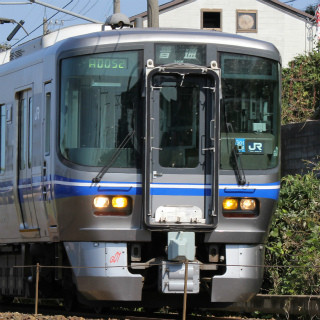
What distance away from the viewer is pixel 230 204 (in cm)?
1075

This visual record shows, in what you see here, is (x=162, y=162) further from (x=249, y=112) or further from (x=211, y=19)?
(x=211, y=19)

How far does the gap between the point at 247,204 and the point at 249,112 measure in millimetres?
1043

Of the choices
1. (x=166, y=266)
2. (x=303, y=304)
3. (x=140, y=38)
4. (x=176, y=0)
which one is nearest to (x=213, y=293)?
(x=166, y=266)

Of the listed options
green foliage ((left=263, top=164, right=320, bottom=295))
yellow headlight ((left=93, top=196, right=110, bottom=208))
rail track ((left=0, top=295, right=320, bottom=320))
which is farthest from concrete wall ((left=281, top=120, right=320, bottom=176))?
yellow headlight ((left=93, top=196, right=110, bottom=208))

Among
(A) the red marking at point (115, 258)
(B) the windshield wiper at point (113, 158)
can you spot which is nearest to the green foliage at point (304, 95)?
(B) the windshield wiper at point (113, 158)

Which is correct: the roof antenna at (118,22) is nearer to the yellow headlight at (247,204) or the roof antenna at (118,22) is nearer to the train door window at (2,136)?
the train door window at (2,136)

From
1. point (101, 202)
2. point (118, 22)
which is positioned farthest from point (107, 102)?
point (118, 22)

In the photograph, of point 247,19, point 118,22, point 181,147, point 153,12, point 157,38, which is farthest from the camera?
point 247,19

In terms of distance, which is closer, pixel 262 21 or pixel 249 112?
pixel 249 112

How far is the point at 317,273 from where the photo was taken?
12.2m

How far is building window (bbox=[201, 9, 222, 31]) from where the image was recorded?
4147 cm

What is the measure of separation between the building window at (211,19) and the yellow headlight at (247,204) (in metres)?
31.1

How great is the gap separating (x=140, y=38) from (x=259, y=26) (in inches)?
1237

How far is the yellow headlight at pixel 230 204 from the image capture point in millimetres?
10727
